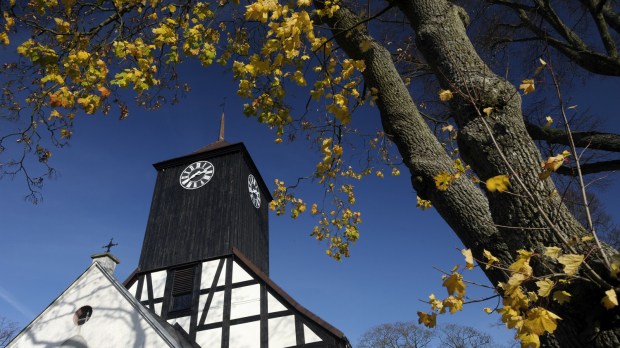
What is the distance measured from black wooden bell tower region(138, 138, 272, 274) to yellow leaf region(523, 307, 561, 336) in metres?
12.6

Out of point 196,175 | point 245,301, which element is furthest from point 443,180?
point 196,175

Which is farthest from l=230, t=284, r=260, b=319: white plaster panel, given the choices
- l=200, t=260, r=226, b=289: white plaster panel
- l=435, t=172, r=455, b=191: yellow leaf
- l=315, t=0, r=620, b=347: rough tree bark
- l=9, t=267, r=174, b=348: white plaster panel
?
l=435, t=172, r=455, b=191: yellow leaf

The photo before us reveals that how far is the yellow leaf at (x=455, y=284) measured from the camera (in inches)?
74.5

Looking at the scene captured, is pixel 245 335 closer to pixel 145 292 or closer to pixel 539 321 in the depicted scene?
pixel 145 292

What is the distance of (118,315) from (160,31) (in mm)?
8742

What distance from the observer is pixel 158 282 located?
13.6 meters

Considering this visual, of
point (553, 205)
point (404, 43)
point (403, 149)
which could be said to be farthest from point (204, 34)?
point (553, 205)

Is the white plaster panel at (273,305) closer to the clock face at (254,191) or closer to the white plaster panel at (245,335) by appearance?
the white plaster panel at (245,335)

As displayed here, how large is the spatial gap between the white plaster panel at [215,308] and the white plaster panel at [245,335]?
0.60 metres

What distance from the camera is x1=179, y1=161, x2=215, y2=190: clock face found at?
53.1 ft

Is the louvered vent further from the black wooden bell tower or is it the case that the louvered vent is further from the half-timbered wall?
the black wooden bell tower

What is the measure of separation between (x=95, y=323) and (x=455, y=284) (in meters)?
10.8

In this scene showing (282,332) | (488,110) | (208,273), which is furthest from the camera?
(208,273)

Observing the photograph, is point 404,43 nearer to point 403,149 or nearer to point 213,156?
point 403,149
